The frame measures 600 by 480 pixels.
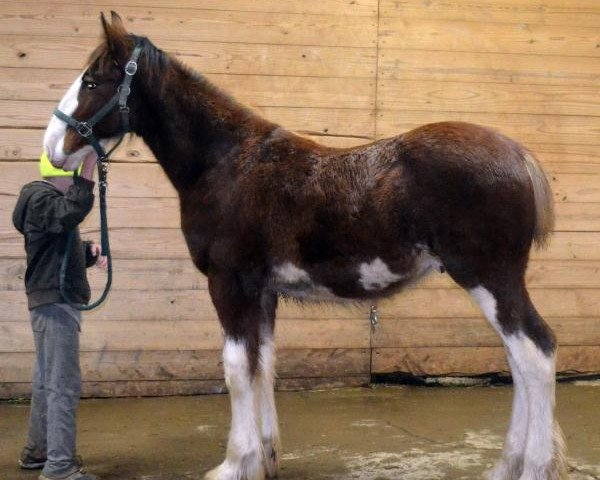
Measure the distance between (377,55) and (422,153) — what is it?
206 centimetres

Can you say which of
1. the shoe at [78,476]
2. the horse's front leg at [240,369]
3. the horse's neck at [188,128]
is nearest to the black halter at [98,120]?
the horse's neck at [188,128]

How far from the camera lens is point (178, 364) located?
470 cm

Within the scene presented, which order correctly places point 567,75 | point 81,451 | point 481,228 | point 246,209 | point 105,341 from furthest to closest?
point 567,75, point 105,341, point 81,451, point 246,209, point 481,228

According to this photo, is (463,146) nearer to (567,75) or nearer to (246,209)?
(246,209)

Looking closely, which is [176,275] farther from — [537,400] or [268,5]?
[537,400]

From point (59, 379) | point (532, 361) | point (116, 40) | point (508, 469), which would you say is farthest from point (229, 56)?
point (508, 469)

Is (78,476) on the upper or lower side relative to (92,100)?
lower

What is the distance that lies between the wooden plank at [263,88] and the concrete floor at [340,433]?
167 cm

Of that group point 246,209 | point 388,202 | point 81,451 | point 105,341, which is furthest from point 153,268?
point 388,202

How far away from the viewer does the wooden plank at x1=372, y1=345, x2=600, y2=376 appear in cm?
489

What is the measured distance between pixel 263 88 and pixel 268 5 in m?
0.46

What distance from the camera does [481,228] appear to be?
2824mm

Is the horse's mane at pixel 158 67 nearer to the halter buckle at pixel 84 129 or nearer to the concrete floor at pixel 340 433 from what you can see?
the halter buckle at pixel 84 129

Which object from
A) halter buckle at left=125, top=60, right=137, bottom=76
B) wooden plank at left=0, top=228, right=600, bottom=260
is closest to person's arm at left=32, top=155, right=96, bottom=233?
halter buckle at left=125, top=60, right=137, bottom=76
